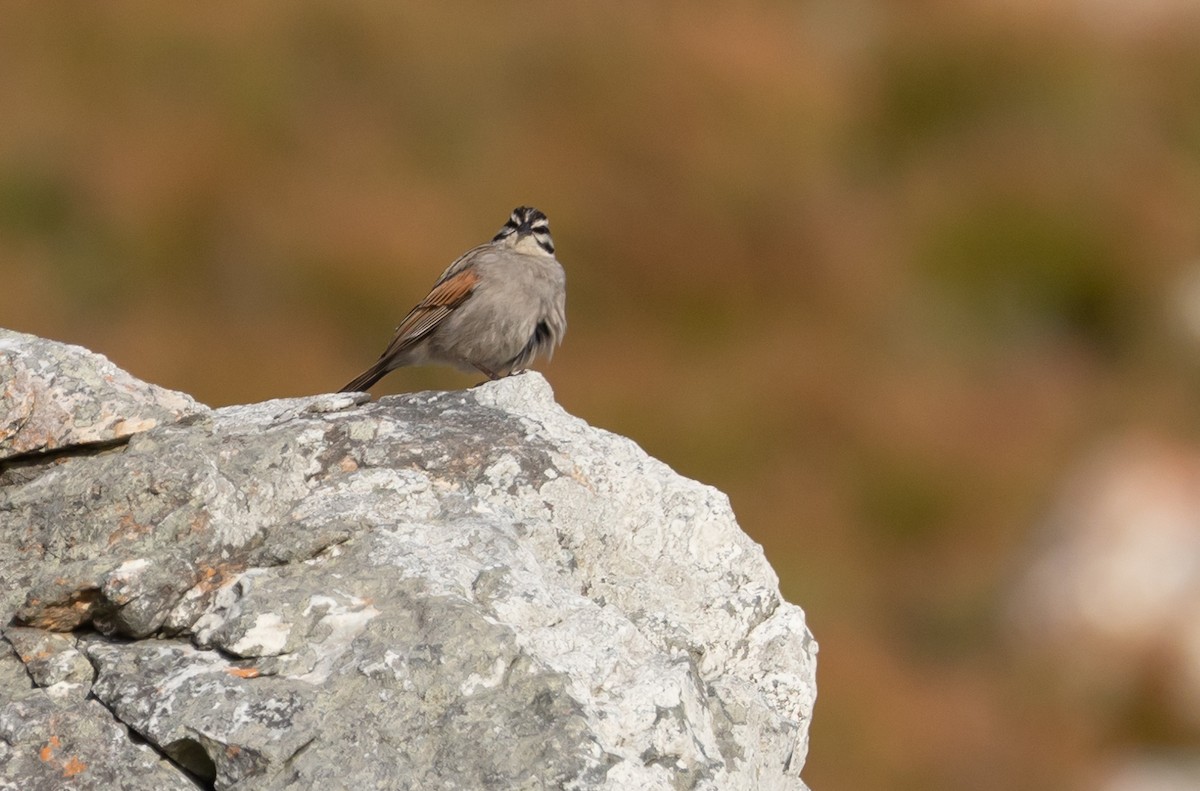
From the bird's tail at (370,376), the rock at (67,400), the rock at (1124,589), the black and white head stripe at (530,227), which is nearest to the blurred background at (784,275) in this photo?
the rock at (1124,589)

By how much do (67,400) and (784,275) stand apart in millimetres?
16478

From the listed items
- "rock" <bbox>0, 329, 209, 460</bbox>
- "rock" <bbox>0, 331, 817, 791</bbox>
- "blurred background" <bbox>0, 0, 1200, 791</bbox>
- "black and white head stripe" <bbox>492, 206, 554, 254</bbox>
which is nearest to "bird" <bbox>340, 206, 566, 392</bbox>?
"black and white head stripe" <bbox>492, 206, 554, 254</bbox>

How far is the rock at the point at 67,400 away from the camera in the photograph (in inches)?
206

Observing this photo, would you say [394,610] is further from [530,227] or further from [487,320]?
[530,227]

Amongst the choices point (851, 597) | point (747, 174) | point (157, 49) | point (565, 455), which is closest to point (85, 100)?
point (157, 49)

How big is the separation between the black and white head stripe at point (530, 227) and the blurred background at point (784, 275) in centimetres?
516

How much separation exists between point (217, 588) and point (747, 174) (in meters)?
17.8

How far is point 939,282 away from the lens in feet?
73.9

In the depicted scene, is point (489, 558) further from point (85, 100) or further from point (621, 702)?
point (85, 100)

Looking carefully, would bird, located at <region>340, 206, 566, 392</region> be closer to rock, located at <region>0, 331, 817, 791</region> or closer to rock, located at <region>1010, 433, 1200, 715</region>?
rock, located at <region>0, 331, 817, 791</region>

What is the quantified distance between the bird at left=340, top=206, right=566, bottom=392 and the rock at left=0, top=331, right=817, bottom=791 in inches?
138

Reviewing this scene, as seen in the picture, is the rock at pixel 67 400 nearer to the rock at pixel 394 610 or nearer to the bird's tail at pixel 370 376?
the rock at pixel 394 610

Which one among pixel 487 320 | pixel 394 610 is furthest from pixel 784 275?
pixel 394 610

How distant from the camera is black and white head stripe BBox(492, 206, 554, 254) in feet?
32.8
